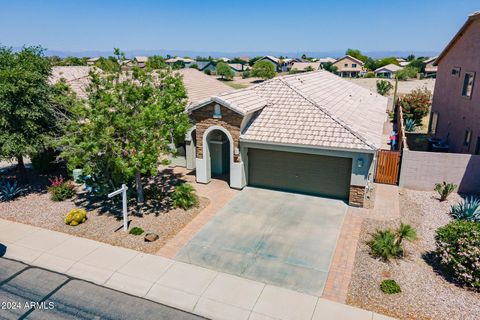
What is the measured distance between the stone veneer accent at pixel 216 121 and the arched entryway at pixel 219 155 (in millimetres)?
1226

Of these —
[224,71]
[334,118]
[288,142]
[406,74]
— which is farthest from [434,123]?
[224,71]

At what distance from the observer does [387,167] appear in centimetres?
1867

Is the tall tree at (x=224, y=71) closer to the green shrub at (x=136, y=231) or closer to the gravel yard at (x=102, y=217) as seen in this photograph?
the gravel yard at (x=102, y=217)

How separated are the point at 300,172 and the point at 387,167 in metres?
4.79

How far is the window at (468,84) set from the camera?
843 inches

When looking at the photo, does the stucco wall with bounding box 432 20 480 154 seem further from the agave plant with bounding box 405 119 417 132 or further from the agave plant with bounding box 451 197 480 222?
the agave plant with bounding box 451 197 480 222

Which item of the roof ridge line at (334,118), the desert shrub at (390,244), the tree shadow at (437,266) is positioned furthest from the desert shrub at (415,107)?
the desert shrub at (390,244)

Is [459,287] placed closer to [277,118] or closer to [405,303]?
[405,303]

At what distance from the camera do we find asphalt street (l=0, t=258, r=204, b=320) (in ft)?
31.9

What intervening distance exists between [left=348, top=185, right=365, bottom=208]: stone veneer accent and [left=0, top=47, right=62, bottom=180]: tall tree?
14089mm

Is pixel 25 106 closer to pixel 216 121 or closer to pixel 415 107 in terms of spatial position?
pixel 216 121

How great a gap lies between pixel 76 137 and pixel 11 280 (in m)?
5.57

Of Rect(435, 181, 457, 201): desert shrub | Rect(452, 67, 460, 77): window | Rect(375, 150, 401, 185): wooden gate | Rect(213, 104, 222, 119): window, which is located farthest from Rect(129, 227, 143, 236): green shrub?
Rect(452, 67, 460, 77): window

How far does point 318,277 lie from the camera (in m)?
11.4
